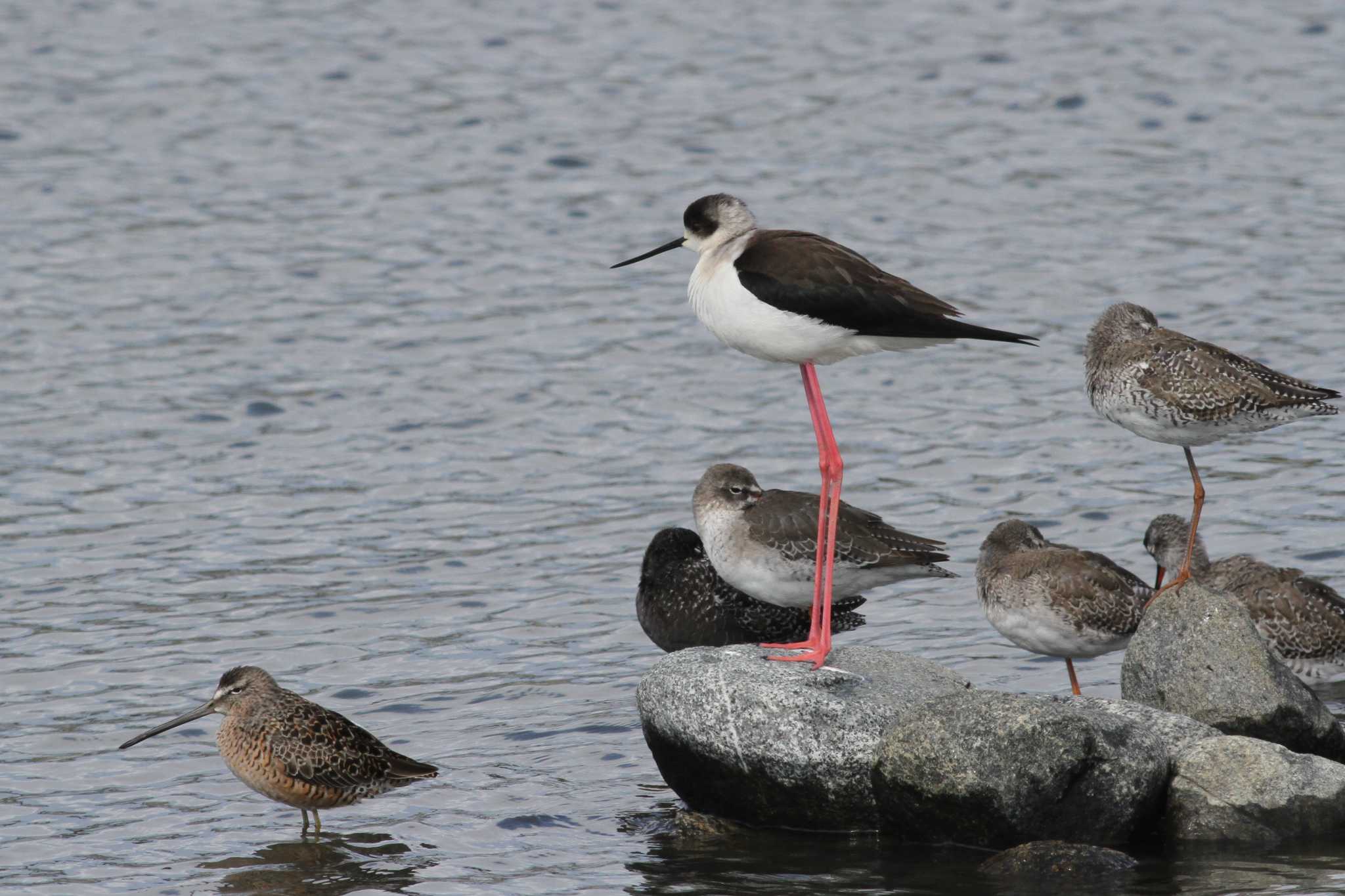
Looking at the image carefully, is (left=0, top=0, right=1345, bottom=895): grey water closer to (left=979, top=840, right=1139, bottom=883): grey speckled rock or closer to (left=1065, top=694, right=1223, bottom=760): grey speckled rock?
(left=979, top=840, right=1139, bottom=883): grey speckled rock

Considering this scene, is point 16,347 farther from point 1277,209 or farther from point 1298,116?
point 1298,116

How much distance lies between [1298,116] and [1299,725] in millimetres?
17409

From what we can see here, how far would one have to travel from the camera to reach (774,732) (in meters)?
10.7

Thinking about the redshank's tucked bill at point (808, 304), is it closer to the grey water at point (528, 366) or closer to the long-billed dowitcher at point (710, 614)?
the long-billed dowitcher at point (710, 614)

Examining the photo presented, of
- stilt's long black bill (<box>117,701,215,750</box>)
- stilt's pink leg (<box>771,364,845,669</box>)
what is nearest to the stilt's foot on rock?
stilt's pink leg (<box>771,364,845,669</box>)

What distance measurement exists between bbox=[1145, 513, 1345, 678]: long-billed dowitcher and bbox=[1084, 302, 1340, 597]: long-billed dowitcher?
0.43m

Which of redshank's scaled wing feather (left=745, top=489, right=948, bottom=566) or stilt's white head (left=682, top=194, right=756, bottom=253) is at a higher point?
stilt's white head (left=682, top=194, right=756, bottom=253)

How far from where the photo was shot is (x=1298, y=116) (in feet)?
86.6

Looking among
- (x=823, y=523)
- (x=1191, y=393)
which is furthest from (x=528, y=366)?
(x=1191, y=393)

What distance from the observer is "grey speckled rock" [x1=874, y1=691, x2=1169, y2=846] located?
390 inches

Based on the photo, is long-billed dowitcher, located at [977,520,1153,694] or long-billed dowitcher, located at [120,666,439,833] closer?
long-billed dowitcher, located at [120,666,439,833]

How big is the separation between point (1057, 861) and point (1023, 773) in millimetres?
509

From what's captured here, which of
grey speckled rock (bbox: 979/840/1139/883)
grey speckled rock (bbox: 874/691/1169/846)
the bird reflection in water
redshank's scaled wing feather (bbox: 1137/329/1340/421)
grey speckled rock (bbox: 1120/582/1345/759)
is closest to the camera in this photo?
grey speckled rock (bbox: 979/840/1139/883)

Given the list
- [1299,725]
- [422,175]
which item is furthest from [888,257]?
[1299,725]
